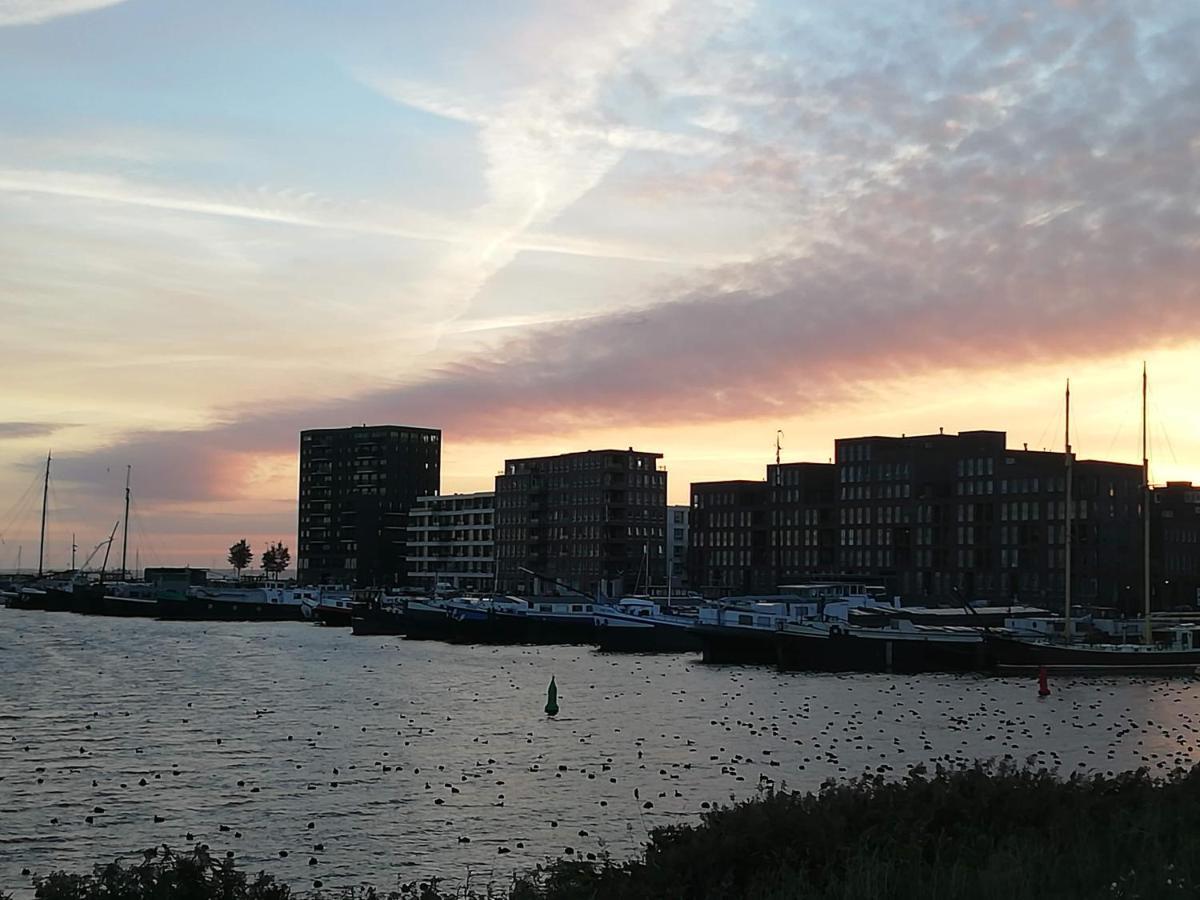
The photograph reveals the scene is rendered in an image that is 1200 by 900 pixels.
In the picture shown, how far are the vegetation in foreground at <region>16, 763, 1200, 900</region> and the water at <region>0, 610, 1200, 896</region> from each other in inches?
509

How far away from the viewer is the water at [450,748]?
36.2 metres

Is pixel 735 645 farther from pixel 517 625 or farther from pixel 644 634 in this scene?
pixel 517 625

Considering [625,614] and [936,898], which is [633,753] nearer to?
[936,898]

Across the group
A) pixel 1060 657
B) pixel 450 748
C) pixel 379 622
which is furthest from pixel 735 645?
pixel 379 622

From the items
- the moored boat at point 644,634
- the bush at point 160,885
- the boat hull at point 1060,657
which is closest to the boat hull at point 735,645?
the moored boat at point 644,634

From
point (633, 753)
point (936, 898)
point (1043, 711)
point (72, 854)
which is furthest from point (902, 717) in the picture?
point (936, 898)

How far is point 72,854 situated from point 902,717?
1862 inches

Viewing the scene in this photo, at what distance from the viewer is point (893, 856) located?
19.0m

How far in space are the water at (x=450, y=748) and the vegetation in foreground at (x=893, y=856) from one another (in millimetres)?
12924

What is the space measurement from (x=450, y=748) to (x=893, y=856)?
127 feet

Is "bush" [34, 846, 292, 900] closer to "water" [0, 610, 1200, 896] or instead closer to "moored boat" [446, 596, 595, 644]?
"water" [0, 610, 1200, 896]

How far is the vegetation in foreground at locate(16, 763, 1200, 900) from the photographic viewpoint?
16.9m

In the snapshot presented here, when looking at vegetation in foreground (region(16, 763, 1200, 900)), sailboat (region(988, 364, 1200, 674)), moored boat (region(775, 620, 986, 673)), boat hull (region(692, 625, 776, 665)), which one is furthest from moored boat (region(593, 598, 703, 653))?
vegetation in foreground (region(16, 763, 1200, 900))

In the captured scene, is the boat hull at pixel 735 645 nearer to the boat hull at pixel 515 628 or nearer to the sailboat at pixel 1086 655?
the sailboat at pixel 1086 655
